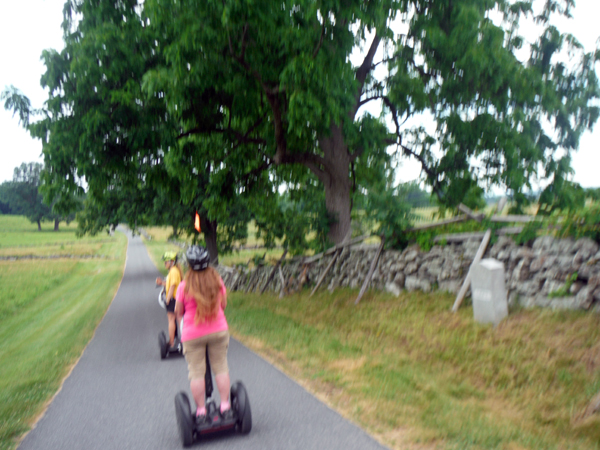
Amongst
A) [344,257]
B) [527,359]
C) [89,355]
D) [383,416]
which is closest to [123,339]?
[89,355]

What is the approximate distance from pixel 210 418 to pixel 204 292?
4.00 ft

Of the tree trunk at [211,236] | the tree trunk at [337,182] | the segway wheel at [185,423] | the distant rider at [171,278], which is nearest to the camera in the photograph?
the segway wheel at [185,423]

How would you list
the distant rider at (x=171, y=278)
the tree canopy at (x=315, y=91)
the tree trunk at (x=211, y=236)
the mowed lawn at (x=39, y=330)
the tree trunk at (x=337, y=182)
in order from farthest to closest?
the tree trunk at (x=211, y=236) → the tree trunk at (x=337, y=182) → the tree canopy at (x=315, y=91) → the distant rider at (x=171, y=278) → the mowed lawn at (x=39, y=330)

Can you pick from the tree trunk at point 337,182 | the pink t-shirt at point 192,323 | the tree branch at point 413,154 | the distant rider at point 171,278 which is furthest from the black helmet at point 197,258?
the tree branch at point 413,154

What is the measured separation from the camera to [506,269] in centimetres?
748

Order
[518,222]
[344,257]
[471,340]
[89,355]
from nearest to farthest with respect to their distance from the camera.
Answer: [471,340] → [518,222] → [89,355] → [344,257]

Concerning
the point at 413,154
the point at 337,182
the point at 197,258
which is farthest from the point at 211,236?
the point at 197,258

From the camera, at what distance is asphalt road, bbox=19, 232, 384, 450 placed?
4566 mm

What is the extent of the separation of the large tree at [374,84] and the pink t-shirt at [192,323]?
223 inches

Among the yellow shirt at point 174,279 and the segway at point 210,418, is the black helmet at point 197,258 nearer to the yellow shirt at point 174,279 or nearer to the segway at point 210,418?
the segway at point 210,418

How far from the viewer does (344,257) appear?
1234 cm

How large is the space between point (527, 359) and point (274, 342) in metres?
4.49

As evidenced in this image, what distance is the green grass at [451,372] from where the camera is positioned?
4449mm

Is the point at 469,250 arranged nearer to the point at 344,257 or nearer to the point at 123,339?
the point at 344,257
